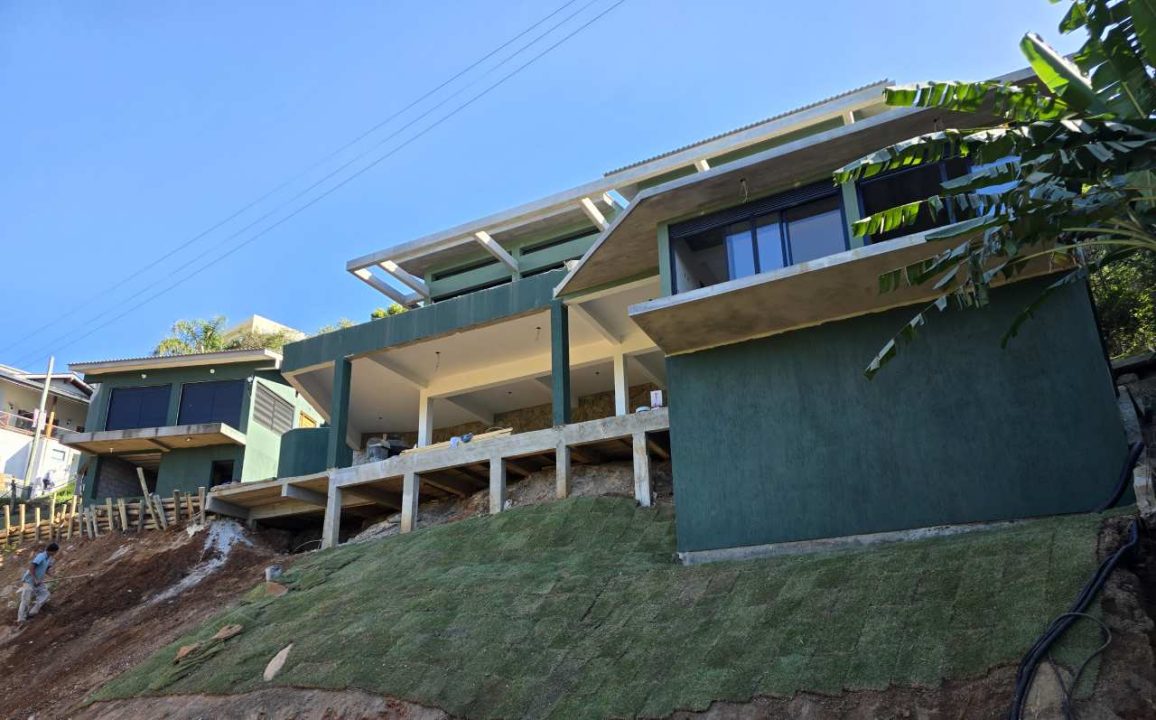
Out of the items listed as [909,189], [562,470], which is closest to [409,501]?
[562,470]

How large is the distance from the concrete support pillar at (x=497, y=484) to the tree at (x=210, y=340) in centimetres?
3447

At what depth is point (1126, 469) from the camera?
12.3m

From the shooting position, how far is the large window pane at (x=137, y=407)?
3294 cm

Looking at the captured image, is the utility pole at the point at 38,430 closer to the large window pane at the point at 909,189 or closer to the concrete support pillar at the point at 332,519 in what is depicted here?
the concrete support pillar at the point at 332,519

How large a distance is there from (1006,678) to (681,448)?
27.9ft

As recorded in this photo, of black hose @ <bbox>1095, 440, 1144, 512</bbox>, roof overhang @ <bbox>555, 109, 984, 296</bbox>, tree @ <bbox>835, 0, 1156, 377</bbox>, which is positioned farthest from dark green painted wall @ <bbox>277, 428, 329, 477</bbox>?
black hose @ <bbox>1095, 440, 1144, 512</bbox>

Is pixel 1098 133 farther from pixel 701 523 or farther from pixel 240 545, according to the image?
pixel 240 545

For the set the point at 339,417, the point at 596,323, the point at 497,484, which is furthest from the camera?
the point at 339,417

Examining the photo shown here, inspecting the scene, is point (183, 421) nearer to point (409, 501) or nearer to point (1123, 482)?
point (409, 501)

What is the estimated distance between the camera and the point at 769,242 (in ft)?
51.5

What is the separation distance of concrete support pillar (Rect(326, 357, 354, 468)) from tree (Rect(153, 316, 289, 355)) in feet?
93.7

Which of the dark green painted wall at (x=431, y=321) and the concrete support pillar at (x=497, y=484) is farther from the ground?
the dark green painted wall at (x=431, y=321)

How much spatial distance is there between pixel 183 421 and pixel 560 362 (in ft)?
59.7

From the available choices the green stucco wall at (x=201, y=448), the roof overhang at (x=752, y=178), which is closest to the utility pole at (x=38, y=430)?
the green stucco wall at (x=201, y=448)
